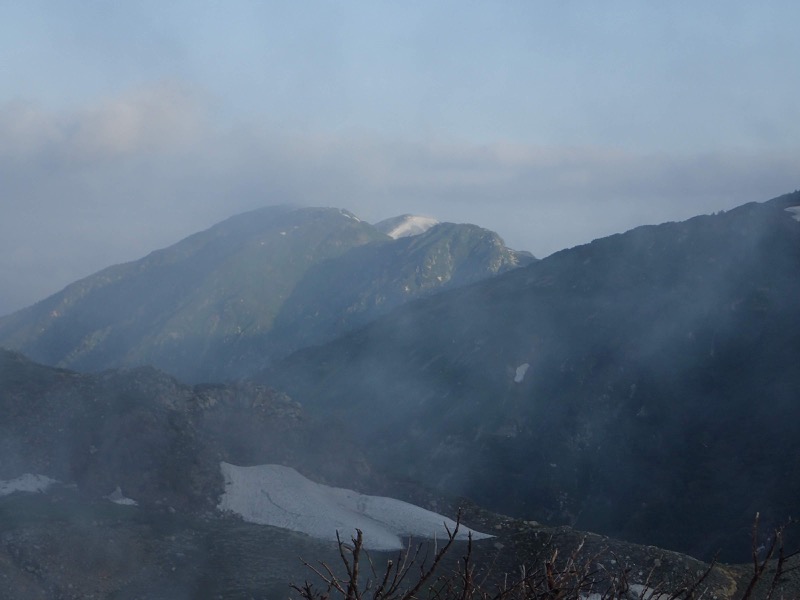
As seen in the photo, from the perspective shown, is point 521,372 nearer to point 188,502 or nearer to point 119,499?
point 188,502

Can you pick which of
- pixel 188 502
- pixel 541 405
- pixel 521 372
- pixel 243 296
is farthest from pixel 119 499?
pixel 243 296

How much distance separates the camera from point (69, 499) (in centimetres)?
2523

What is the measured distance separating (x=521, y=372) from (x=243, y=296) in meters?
93.8

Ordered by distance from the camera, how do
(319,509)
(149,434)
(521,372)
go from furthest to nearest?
1. (521,372)
2. (149,434)
3. (319,509)

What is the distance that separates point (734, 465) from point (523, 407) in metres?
14.6

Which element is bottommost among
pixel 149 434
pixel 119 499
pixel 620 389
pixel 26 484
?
pixel 620 389

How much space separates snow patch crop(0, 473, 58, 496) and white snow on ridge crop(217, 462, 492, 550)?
19.0 feet

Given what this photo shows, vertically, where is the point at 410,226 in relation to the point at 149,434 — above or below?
above

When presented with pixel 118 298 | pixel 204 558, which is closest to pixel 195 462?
pixel 204 558

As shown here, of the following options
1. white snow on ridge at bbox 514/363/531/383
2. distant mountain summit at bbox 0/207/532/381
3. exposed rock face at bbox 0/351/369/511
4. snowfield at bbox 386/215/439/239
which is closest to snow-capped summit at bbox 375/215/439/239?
snowfield at bbox 386/215/439/239

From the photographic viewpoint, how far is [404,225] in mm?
187375

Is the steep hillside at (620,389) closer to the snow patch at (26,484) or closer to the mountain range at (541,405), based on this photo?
the mountain range at (541,405)

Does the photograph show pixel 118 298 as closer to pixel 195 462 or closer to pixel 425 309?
pixel 425 309

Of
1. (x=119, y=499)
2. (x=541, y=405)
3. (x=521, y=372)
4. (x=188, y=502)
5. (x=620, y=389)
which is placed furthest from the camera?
(x=521, y=372)
